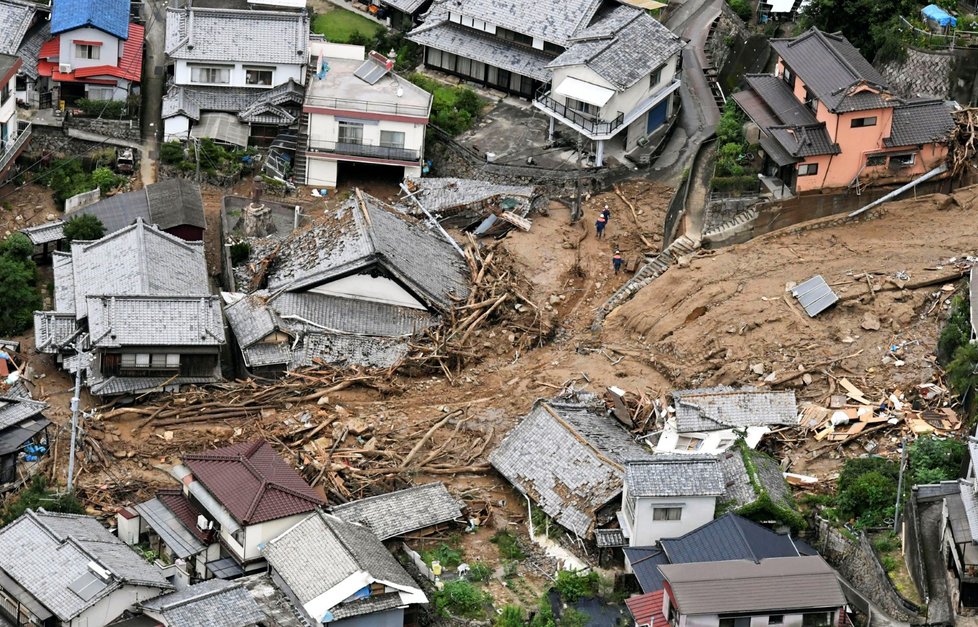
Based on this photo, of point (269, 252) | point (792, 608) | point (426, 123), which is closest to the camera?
point (792, 608)

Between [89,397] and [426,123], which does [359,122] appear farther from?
[89,397]

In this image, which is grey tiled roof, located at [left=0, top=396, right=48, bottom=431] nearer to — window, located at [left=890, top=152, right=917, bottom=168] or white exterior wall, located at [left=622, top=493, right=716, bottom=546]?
white exterior wall, located at [left=622, top=493, right=716, bottom=546]

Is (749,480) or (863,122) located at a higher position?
(863,122)

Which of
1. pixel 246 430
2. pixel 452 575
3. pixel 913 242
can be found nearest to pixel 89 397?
pixel 246 430

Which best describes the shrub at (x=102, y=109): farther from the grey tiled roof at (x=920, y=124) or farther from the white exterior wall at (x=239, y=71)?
the grey tiled roof at (x=920, y=124)

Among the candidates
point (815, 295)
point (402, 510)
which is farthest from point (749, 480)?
point (815, 295)

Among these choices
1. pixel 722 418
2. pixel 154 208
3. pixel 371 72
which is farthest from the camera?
pixel 371 72

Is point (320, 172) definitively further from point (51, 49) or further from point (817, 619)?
point (817, 619)
